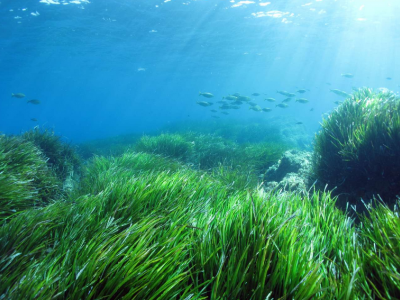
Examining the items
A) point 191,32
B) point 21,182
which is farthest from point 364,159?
point 191,32

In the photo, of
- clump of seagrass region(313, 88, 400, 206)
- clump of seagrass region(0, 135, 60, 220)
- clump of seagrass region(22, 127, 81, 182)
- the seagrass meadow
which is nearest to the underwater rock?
clump of seagrass region(313, 88, 400, 206)

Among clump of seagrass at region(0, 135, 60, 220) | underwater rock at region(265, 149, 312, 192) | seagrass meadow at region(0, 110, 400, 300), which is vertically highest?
seagrass meadow at region(0, 110, 400, 300)

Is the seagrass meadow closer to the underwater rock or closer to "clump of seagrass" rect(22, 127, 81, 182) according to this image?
the underwater rock

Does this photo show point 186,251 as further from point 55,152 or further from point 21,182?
point 55,152

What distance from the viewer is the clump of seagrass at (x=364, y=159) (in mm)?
3670

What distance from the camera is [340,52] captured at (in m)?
43.1

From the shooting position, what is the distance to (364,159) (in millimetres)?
3961

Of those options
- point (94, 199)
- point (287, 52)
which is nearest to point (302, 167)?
point (94, 199)

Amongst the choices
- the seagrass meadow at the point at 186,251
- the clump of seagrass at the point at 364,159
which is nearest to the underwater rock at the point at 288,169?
the clump of seagrass at the point at 364,159

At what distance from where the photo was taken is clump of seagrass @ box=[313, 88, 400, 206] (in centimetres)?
367

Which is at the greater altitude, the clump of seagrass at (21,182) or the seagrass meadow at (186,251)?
the seagrass meadow at (186,251)

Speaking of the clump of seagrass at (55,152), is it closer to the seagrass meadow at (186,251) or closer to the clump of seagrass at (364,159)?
the seagrass meadow at (186,251)

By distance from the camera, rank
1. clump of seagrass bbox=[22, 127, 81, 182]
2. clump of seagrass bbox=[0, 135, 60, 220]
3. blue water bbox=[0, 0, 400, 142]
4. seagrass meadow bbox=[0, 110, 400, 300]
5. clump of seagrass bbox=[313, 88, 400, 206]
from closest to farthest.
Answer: seagrass meadow bbox=[0, 110, 400, 300]
clump of seagrass bbox=[0, 135, 60, 220]
clump of seagrass bbox=[313, 88, 400, 206]
clump of seagrass bbox=[22, 127, 81, 182]
blue water bbox=[0, 0, 400, 142]

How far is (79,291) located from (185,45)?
1507 inches
